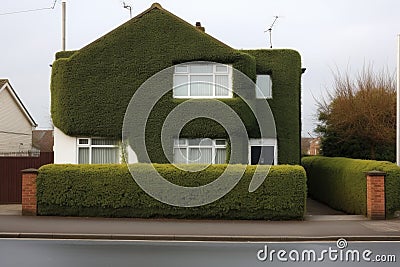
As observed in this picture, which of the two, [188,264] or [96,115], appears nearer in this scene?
[188,264]

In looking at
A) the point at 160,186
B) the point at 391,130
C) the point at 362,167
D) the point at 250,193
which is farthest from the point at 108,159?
the point at 391,130

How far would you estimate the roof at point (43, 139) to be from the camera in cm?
6271

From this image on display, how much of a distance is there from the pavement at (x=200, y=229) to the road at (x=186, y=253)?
0.48m

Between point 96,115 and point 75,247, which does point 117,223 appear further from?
point 96,115

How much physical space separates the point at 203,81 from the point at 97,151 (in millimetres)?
5163

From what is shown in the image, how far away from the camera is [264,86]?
84.2 feet

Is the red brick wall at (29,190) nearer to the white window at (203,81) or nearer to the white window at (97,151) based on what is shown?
the white window at (97,151)

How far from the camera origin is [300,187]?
18172 millimetres

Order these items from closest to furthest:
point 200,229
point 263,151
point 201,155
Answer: point 200,229
point 201,155
point 263,151

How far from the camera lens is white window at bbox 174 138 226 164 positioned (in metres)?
23.5

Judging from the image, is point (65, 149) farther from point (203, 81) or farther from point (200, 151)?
point (203, 81)

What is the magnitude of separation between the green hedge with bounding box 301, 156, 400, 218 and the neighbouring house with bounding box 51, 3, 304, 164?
345 cm

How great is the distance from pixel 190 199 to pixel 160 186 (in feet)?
3.37

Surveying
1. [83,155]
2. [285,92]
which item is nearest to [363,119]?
[285,92]
